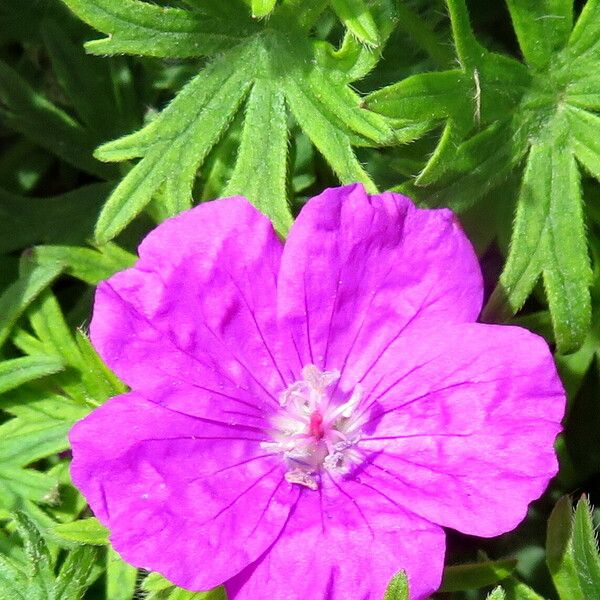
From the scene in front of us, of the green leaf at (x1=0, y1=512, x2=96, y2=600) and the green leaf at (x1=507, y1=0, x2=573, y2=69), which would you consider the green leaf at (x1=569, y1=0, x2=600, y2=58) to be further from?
the green leaf at (x1=0, y1=512, x2=96, y2=600)

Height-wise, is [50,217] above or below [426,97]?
below

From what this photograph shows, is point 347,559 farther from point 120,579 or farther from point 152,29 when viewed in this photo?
point 152,29

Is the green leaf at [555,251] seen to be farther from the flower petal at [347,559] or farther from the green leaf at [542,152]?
the flower petal at [347,559]

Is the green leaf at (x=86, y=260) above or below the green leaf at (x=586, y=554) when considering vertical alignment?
above

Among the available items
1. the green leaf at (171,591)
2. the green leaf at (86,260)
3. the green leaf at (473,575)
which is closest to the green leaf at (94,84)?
the green leaf at (86,260)

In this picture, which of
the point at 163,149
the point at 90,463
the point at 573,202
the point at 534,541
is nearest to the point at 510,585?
the point at 534,541

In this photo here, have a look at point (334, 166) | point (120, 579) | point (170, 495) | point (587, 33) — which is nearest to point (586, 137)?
point (587, 33)
